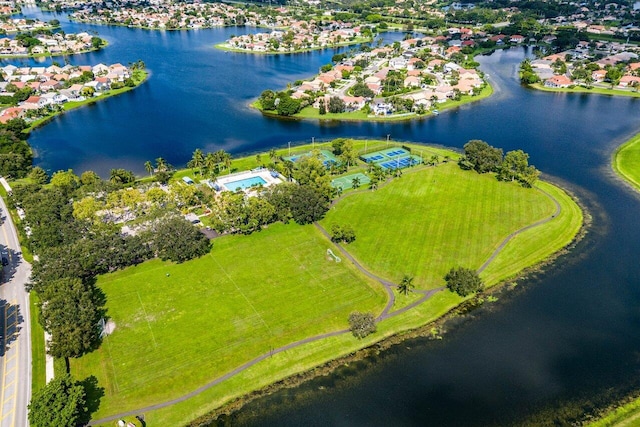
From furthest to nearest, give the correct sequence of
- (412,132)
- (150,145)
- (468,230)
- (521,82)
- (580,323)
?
(521,82) → (412,132) → (150,145) → (468,230) → (580,323)

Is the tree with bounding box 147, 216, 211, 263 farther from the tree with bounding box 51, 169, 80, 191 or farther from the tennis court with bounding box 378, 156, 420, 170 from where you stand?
the tennis court with bounding box 378, 156, 420, 170

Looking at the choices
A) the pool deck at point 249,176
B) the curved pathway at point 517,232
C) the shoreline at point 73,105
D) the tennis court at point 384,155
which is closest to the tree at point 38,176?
the pool deck at point 249,176

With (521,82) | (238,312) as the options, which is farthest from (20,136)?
(521,82)

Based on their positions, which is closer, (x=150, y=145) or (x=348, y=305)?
(x=348, y=305)

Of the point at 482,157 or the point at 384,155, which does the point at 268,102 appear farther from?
the point at 482,157

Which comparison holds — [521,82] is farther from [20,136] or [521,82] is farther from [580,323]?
Result: [20,136]

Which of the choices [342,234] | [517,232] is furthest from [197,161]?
[517,232]

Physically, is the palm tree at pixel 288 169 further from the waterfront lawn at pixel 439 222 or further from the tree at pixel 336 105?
the tree at pixel 336 105

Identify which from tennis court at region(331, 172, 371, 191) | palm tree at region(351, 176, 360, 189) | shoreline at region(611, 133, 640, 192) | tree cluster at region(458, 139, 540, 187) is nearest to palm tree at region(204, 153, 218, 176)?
tennis court at region(331, 172, 371, 191)
